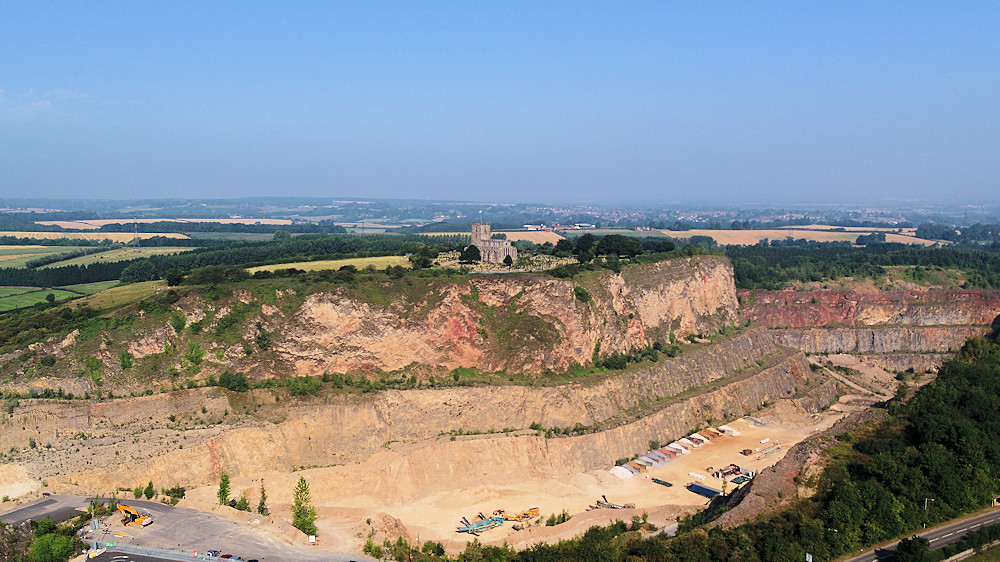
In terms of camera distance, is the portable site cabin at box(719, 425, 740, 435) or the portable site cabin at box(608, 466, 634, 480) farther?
the portable site cabin at box(719, 425, 740, 435)

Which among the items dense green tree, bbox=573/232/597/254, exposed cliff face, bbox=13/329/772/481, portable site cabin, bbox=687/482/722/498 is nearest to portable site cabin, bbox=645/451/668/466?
exposed cliff face, bbox=13/329/772/481

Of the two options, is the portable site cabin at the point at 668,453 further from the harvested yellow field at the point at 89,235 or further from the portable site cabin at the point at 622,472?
the harvested yellow field at the point at 89,235

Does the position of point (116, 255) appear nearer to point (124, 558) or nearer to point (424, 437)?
point (424, 437)

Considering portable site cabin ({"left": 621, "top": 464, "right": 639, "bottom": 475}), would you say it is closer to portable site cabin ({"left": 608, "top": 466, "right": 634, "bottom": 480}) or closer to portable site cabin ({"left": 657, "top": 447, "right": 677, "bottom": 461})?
portable site cabin ({"left": 608, "top": 466, "right": 634, "bottom": 480})

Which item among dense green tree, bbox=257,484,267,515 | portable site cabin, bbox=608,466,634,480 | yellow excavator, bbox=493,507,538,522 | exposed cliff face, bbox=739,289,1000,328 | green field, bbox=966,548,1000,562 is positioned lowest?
yellow excavator, bbox=493,507,538,522

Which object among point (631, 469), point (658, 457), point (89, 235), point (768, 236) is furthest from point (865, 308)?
point (89, 235)

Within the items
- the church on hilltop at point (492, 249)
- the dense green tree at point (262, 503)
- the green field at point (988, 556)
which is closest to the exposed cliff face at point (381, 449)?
the dense green tree at point (262, 503)
